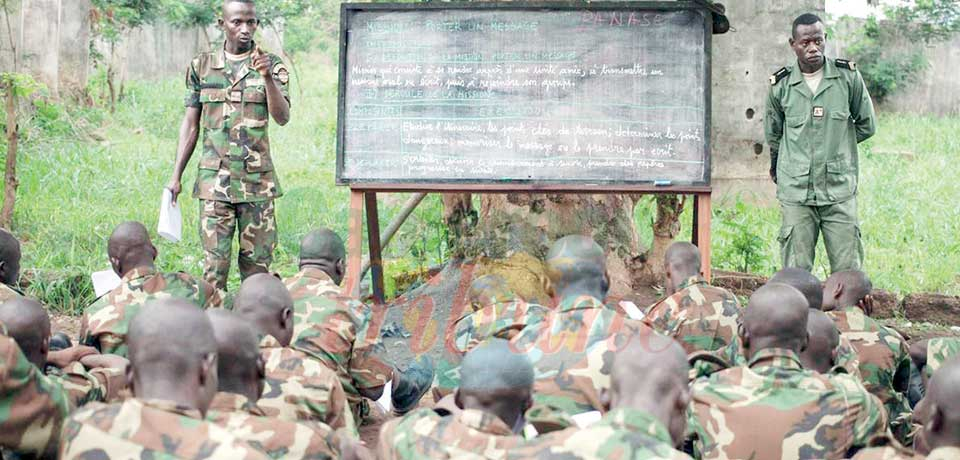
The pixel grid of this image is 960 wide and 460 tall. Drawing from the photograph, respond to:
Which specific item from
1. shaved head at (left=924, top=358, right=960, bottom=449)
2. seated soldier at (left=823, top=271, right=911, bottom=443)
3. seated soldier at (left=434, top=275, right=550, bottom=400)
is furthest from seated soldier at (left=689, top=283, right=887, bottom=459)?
seated soldier at (left=823, top=271, right=911, bottom=443)

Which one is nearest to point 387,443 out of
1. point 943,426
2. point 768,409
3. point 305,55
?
point 768,409

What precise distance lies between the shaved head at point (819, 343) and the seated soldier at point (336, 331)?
1.84 meters

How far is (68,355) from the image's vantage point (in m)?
4.42

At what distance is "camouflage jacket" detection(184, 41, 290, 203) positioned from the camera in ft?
21.9

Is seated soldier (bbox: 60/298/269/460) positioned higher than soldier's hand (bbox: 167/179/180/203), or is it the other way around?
soldier's hand (bbox: 167/179/180/203)

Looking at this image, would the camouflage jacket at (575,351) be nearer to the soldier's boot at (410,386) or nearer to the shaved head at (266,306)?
the shaved head at (266,306)

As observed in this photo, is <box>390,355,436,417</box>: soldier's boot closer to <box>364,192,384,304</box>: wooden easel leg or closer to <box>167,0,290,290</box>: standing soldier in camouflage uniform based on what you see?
<box>167,0,290,290</box>: standing soldier in camouflage uniform

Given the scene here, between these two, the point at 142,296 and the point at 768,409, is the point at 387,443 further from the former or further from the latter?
the point at 142,296

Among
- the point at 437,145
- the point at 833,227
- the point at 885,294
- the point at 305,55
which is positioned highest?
the point at 305,55

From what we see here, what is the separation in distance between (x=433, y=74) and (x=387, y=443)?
3.87 m

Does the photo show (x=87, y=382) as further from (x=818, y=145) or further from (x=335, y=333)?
(x=818, y=145)

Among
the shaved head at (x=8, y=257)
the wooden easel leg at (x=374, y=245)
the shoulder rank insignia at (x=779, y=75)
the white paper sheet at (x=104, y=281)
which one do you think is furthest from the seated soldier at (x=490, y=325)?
the shoulder rank insignia at (x=779, y=75)

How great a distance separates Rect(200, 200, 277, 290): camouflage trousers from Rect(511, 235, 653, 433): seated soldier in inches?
109

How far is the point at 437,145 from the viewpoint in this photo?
6910mm
